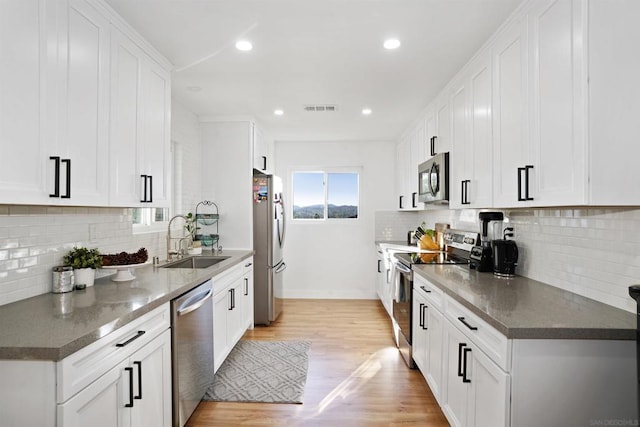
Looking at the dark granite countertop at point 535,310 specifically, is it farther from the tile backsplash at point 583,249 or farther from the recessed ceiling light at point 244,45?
the recessed ceiling light at point 244,45

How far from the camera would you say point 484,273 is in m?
2.48

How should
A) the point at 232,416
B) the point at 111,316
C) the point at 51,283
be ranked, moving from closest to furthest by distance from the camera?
the point at 111,316, the point at 51,283, the point at 232,416

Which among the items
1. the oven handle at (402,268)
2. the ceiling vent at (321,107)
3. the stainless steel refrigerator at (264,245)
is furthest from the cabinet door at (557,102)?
the stainless steel refrigerator at (264,245)

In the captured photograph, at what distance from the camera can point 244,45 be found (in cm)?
232

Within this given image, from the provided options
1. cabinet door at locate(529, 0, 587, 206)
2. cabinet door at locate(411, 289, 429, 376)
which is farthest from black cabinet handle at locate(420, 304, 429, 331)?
cabinet door at locate(529, 0, 587, 206)

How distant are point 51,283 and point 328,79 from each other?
7.78 ft

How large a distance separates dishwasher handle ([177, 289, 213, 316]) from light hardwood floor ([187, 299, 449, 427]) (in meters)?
0.78

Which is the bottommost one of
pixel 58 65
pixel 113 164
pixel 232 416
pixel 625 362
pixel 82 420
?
pixel 232 416

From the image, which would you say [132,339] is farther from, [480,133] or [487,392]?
[480,133]

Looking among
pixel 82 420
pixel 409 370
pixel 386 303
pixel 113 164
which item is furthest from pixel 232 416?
pixel 386 303

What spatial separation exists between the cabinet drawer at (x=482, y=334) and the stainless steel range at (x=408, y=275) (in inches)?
36.7

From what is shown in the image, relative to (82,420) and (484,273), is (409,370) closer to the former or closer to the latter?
(484,273)

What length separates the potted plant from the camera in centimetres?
194

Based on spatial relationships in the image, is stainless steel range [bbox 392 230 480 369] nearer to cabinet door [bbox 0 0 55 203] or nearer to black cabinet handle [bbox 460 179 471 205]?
black cabinet handle [bbox 460 179 471 205]
